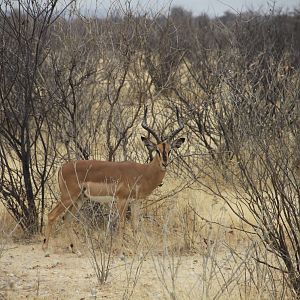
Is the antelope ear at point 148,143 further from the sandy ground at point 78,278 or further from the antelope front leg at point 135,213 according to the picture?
the sandy ground at point 78,278

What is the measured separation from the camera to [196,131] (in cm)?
1092

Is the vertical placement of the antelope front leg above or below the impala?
below

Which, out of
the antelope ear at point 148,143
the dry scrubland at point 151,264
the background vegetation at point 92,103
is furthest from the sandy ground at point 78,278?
the antelope ear at point 148,143

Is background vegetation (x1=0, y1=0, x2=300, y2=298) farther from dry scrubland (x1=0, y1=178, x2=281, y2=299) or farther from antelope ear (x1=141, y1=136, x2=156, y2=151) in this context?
antelope ear (x1=141, y1=136, x2=156, y2=151)

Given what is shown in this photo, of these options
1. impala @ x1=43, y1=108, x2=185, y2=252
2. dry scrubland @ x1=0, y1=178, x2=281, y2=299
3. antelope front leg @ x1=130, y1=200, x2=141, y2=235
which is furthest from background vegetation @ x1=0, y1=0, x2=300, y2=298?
antelope front leg @ x1=130, y1=200, x2=141, y2=235

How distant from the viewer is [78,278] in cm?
608

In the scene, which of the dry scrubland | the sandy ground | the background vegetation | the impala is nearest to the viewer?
the dry scrubland

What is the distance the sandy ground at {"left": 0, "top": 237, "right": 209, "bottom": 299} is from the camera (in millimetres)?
5520

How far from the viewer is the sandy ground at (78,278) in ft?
18.1

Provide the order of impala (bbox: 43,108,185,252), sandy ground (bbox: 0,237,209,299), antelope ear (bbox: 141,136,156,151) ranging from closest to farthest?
sandy ground (bbox: 0,237,209,299) < impala (bbox: 43,108,185,252) < antelope ear (bbox: 141,136,156,151)

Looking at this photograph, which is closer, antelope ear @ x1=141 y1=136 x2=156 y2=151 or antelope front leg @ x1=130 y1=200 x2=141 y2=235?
antelope front leg @ x1=130 y1=200 x2=141 y2=235

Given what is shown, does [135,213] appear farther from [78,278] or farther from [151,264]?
[78,278]

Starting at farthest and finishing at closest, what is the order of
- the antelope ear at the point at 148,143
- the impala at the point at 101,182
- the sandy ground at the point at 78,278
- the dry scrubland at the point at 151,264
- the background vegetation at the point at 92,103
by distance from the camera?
the antelope ear at the point at 148,143 → the impala at the point at 101,182 → the background vegetation at the point at 92,103 → the sandy ground at the point at 78,278 → the dry scrubland at the point at 151,264

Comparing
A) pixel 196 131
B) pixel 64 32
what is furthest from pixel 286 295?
pixel 196 131
